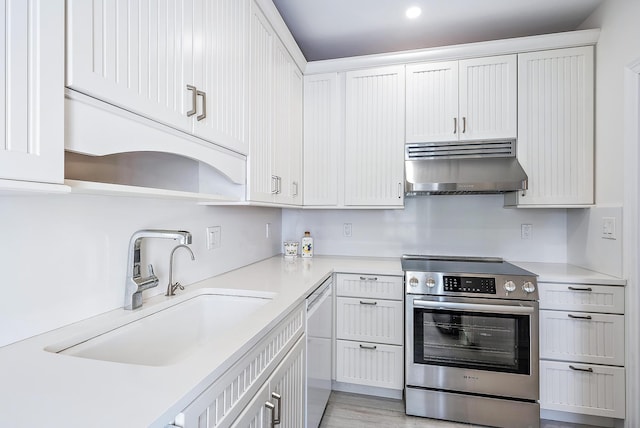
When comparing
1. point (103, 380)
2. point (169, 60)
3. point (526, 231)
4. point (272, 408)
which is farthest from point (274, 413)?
point (526, 231)

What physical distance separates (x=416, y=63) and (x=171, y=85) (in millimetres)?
1906

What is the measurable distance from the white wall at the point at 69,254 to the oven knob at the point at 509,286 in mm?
1832

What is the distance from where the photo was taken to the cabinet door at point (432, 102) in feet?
7.45

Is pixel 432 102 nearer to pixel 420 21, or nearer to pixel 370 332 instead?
pixel 420 21

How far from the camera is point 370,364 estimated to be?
2.17 metres

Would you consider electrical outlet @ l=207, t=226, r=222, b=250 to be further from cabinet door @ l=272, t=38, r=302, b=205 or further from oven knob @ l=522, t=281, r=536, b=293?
oven knob @ l=522, t=281, r=536, b=293

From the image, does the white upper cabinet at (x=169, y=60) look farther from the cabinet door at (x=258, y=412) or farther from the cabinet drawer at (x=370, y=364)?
the cabinet drawer at (x=370, y=364)

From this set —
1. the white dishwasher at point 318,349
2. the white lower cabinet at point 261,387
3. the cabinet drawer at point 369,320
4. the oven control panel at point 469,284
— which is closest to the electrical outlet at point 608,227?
the oven control panel at point 469,284

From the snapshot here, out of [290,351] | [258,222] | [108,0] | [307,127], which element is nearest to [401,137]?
[307,127]

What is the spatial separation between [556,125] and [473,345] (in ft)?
5.19

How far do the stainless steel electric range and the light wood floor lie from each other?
58 millimetres

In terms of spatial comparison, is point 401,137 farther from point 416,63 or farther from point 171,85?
point 171,85

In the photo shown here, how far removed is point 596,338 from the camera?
1.84 m

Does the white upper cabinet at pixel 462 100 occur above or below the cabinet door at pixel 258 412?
above
